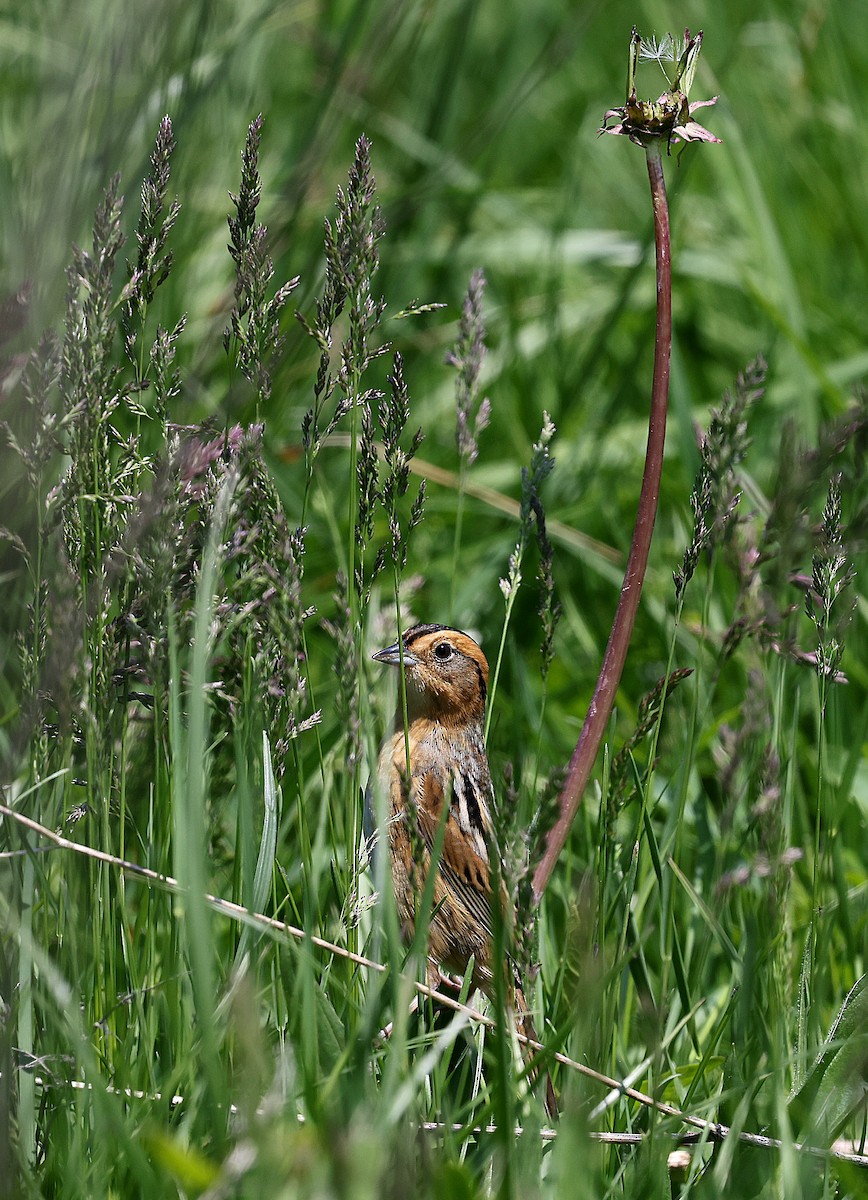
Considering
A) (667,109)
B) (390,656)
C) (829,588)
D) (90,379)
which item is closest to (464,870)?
(390,656)

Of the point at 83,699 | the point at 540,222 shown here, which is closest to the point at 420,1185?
the point at 83,699

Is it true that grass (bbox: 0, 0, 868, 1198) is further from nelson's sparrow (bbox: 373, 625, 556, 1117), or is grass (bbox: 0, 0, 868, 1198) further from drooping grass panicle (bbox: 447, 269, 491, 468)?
nelson's sparrow (bbox: 373, 625, 556, 1117)

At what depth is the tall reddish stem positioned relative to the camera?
2.12 meters

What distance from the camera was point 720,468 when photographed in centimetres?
204

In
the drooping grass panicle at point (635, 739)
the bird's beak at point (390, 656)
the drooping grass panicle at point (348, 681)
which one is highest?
the drooping grass panicle at point (348, 681)

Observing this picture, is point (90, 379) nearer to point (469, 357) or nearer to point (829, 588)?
point (469, 357)

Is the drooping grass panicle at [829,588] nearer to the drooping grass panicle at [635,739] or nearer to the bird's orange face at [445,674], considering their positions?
the drooping grass panicle at [635,739]

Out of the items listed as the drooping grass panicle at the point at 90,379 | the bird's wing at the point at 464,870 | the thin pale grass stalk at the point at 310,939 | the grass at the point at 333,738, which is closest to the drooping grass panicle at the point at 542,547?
the grass at the point at 333,738

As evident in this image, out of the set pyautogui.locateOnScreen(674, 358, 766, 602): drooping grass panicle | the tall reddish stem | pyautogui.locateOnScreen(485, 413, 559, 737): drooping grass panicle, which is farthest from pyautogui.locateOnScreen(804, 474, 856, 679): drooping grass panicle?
pyautogui.locateOnScreen(485, 413, 559, 737): drooping grass panicle

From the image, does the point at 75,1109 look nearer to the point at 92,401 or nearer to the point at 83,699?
the point at 83,699

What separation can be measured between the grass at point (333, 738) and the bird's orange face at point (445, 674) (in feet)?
0.44

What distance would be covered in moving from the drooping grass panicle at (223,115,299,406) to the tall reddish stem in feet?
2.06

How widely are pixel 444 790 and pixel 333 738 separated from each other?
0.54m

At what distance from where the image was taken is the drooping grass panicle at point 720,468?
2.03 metres
